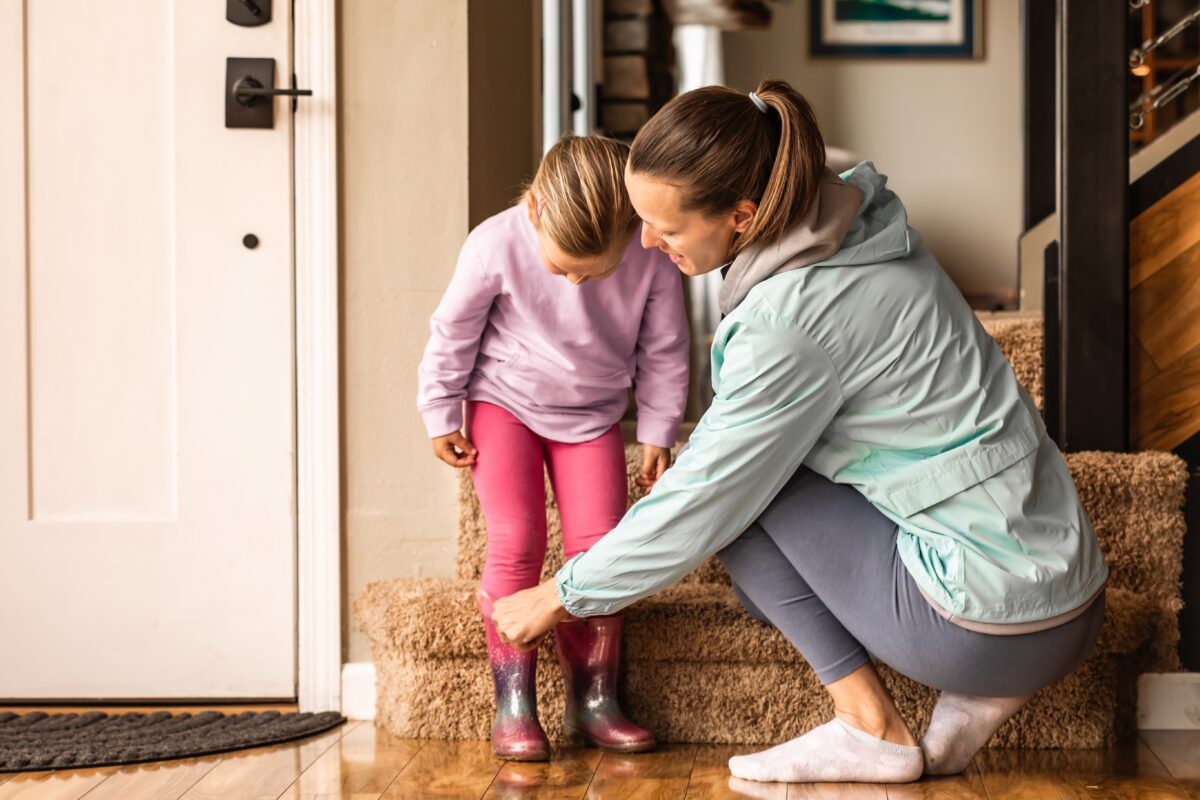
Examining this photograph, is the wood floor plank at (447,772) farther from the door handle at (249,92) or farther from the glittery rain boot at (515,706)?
the door handle at (249,92)

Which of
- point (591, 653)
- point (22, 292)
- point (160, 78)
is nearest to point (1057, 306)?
point (591, 653)

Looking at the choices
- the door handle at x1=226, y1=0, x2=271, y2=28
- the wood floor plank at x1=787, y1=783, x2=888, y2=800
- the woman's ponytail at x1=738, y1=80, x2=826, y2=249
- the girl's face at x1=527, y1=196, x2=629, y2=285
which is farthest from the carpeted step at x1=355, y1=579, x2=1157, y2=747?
the door handle at x1=226, y1=0, x2=271, y2=28

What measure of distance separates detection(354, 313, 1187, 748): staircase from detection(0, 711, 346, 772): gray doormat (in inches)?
6.9

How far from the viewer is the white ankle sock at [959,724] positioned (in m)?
1.52

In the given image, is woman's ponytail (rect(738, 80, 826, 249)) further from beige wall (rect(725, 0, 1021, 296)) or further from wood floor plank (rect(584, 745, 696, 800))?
beige wall (rect(725, 0, 1021, 296))

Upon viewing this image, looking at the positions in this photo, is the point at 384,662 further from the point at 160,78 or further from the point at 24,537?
the point at 160,78

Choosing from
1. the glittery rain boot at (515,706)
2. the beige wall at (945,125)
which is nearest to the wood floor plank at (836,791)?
the glittery rain boot at (515,706)

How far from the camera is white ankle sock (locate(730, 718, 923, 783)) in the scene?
151cm

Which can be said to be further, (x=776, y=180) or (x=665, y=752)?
(x=665, y=752)

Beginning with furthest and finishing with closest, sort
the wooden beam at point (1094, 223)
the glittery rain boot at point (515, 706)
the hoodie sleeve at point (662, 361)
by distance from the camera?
the wooden beam at point (1094, 223)
the hoodie sleeve at point (662, 361)
the glittery rain boot at point (515, 706)

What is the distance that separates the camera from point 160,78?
6.61ft

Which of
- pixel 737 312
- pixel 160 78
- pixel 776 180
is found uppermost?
pixel 160 78

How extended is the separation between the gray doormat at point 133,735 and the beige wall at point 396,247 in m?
0.20

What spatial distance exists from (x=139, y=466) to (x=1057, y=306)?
5.01 ft
